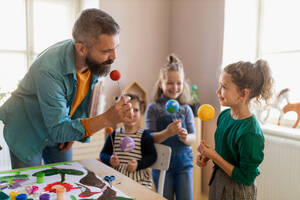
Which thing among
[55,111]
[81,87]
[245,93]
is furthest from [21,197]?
[245,93]

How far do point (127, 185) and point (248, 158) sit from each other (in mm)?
553

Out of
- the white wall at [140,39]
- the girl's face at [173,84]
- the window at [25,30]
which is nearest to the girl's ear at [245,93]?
the girl's face at [173,84]

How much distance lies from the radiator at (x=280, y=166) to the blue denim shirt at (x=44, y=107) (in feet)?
4.71

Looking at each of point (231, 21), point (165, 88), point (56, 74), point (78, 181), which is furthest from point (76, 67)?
point (231, 21)

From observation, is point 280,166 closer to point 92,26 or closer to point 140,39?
point 92,26

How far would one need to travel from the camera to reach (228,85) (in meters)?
1.39

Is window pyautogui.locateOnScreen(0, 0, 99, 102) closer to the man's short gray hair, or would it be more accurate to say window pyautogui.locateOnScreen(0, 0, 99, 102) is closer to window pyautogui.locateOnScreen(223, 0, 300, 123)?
window pyautogui.locateOnScreen(223, 0, 300, 123)

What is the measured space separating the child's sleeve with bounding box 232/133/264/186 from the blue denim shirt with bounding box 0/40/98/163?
740 millimetres

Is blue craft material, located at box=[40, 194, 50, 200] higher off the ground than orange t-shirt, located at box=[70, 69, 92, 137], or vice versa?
orange t-shirt, located at box=[70, 69, 92, 137]

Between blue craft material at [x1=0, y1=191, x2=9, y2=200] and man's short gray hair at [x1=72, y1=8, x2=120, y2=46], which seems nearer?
blue craft material at [x1=0, y1=191, x2=9, y2=200]

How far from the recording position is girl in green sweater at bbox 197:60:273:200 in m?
1.28

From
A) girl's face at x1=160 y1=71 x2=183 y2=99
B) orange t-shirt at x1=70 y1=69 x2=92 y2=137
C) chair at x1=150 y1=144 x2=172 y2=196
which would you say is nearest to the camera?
orange t-shirt at x1=70 y1=69 x2=92 y2=137

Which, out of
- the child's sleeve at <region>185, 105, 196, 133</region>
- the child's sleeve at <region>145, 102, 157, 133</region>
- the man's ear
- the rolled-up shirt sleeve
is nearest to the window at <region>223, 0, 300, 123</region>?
the child's sleeve at <region>185, 105, 196, 133</region>

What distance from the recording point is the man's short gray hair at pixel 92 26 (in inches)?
52.8
